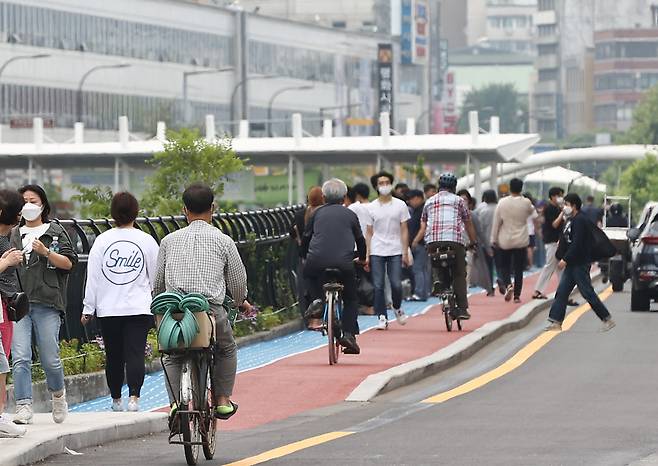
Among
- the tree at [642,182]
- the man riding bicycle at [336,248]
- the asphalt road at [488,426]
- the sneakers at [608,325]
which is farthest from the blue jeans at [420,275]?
the tree at [642,182]

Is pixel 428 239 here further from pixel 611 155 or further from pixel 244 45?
pixel 244 45

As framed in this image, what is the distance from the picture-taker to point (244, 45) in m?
136

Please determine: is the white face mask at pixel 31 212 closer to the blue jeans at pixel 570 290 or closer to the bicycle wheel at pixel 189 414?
the bicycle wheel at pixel 189 414

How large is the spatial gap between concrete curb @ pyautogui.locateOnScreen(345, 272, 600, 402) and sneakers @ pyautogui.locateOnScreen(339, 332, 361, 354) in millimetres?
572

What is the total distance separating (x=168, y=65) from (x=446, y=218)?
10536 centimetres

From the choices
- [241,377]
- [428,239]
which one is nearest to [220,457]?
[241,377]

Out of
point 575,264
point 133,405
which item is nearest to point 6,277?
point 133,405

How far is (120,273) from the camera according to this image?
14.8m

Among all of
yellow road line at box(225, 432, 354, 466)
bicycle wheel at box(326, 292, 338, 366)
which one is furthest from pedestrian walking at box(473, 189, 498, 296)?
yellow road line at box(225, 432, 354, 466)

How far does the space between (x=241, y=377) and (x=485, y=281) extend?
14776mm

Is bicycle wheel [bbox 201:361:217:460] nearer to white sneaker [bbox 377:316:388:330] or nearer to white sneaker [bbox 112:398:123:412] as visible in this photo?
white sneaker [bbox 112:398:123:412]

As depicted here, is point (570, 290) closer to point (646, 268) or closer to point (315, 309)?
point (646, 268)

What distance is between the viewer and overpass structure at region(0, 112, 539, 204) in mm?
59000

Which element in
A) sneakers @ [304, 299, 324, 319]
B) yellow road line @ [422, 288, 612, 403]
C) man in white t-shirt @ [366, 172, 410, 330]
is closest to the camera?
yellow road line @ [422, 288, 612, 403]
